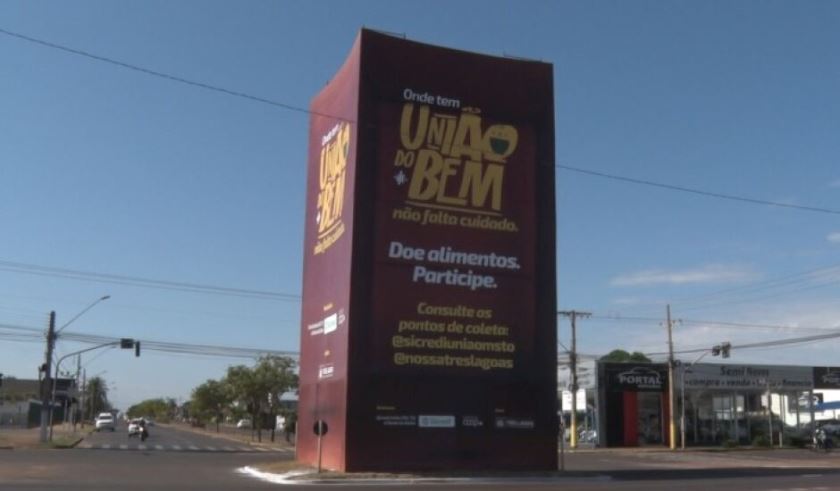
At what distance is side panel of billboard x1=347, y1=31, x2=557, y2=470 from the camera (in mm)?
38500

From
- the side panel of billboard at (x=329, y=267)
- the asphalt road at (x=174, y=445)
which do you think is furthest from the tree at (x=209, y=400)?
the side panel of billboard at (x=329, y=267)

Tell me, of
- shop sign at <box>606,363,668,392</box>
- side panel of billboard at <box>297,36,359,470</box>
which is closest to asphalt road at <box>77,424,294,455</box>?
side panel of billboard at <box>297,36,359,470</box>

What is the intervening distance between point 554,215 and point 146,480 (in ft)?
67.5

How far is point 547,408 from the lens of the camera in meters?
41.0

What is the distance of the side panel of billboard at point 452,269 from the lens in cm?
3850

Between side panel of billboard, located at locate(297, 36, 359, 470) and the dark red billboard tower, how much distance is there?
0.15 meters

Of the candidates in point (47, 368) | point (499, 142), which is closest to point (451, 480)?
point (499, 142)

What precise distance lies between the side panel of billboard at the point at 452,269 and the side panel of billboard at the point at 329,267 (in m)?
0.79

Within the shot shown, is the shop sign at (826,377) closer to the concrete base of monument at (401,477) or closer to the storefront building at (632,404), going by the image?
the storefront building at (632,404)

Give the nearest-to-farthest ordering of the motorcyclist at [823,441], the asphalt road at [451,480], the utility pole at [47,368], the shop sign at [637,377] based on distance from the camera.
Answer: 1. the asphalt road at [451,480]
2. the utility pole at [47,368]
3. the motorcyclist at [823,441]
4. the shop sign at [637,377]

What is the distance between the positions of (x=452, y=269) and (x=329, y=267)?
224 inches

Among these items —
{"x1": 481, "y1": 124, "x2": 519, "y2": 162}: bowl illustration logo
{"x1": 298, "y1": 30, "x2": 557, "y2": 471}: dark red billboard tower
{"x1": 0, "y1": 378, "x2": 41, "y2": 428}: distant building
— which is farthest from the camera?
{"x1": 0, "y1": 378, "x2": 41, "y2": 428}: distant building

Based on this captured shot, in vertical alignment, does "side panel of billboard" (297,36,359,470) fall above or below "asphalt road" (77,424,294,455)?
above

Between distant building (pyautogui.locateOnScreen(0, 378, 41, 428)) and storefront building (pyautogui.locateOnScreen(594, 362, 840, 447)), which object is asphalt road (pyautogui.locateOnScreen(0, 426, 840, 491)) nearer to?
storefront building (pyautogui.locateOnScreen(594, 362, 840, 447))
